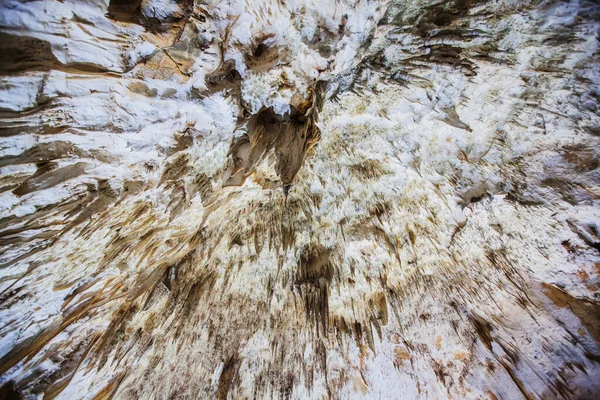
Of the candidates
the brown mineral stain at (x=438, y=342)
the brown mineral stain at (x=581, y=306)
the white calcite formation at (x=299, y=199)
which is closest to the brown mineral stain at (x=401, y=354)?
the white calcite formation at (x=299, y=199)

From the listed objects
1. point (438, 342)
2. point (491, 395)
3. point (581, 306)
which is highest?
point (581, 306)

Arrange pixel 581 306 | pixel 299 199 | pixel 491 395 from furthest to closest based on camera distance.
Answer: pixel 299 199 → pixel 491 395 → pixel 581 306

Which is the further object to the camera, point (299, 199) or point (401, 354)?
point (401, 354)

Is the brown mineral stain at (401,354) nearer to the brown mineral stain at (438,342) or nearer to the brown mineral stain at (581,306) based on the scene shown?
the brown mineral stain at (438,342)

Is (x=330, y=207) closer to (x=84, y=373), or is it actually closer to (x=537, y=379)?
(x=537, y=379)

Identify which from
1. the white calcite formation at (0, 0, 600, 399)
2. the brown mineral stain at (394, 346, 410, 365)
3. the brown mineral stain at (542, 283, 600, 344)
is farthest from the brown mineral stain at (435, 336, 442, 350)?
the brown mineral stain at (542, 283, 600, 344)

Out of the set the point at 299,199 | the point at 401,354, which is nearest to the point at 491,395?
the point at 401,354

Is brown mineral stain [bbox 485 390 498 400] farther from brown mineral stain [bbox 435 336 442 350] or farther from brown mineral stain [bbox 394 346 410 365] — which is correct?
brown mineral stain [bbox 394 346 410 365]

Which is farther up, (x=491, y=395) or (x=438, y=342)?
(x=438, y=342)

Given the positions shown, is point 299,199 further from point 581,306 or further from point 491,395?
point 491,395

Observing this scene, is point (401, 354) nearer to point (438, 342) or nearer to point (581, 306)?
point (438, 342)

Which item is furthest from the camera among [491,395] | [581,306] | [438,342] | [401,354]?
[401,354]

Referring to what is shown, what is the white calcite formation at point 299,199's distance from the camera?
150 centimetres

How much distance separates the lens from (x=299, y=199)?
2926 mm
